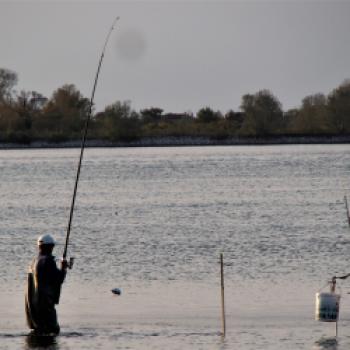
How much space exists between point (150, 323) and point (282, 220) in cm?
2149

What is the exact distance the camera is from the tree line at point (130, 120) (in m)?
154

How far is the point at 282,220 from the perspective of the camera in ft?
134

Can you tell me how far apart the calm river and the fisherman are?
403mm

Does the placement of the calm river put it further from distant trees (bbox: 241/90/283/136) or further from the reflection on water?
distant trees (bbox: 241/90/283/136)

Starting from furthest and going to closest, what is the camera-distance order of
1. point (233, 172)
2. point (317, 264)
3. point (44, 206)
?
point (233, 172)
point (44, 206)
point (317, 264)

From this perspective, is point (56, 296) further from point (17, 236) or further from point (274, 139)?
point (274, 139)

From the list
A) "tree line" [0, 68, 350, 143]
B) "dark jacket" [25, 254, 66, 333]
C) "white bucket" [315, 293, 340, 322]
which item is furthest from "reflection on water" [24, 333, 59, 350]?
"tree line" [0, 68, 350, 143]

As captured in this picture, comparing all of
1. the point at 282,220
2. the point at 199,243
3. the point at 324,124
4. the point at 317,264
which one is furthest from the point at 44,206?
the point at 324,124

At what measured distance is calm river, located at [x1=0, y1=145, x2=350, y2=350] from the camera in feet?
60.8

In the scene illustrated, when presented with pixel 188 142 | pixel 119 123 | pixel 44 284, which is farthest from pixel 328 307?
pixel 188 142

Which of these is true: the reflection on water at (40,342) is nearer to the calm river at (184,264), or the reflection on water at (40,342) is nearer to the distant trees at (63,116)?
the calm river at (184,264)

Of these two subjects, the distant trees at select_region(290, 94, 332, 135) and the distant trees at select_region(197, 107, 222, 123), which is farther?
the distant trees at select_region(197, 107, 222, 123)

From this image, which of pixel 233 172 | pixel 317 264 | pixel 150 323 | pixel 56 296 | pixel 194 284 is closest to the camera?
pixel 56 296

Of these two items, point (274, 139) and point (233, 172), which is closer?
point (233, 172)
